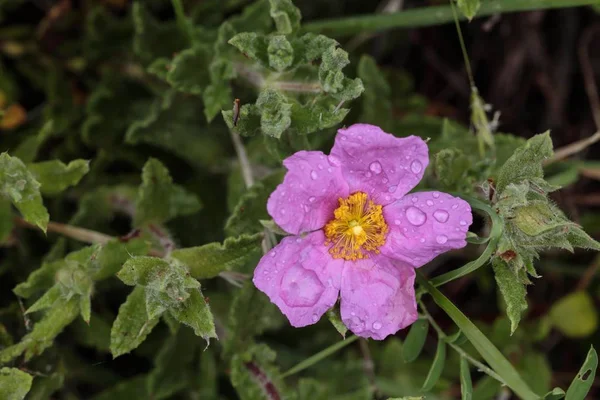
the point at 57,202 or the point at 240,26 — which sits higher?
the point at 240,26

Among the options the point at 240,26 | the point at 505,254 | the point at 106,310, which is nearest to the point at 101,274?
the point at 106,310

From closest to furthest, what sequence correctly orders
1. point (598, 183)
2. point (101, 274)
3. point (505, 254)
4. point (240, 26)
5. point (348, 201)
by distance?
point (505, 254), point (348, 201), point (101, 274), point (240, 26), point (598, 183)

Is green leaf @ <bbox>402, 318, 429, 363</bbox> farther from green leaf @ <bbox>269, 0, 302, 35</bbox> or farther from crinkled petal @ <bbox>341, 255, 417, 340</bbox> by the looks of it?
green leaf @ <bbox>269, 0, 302, 35</bbox>

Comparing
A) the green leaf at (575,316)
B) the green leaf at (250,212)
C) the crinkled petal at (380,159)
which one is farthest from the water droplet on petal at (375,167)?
the green leaf at (575,316)

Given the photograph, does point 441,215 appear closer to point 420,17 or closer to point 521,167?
point 521,167

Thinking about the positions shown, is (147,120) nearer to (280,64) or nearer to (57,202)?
(57,202)

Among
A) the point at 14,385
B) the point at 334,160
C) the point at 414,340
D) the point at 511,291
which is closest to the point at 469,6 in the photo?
the point at 334,160
